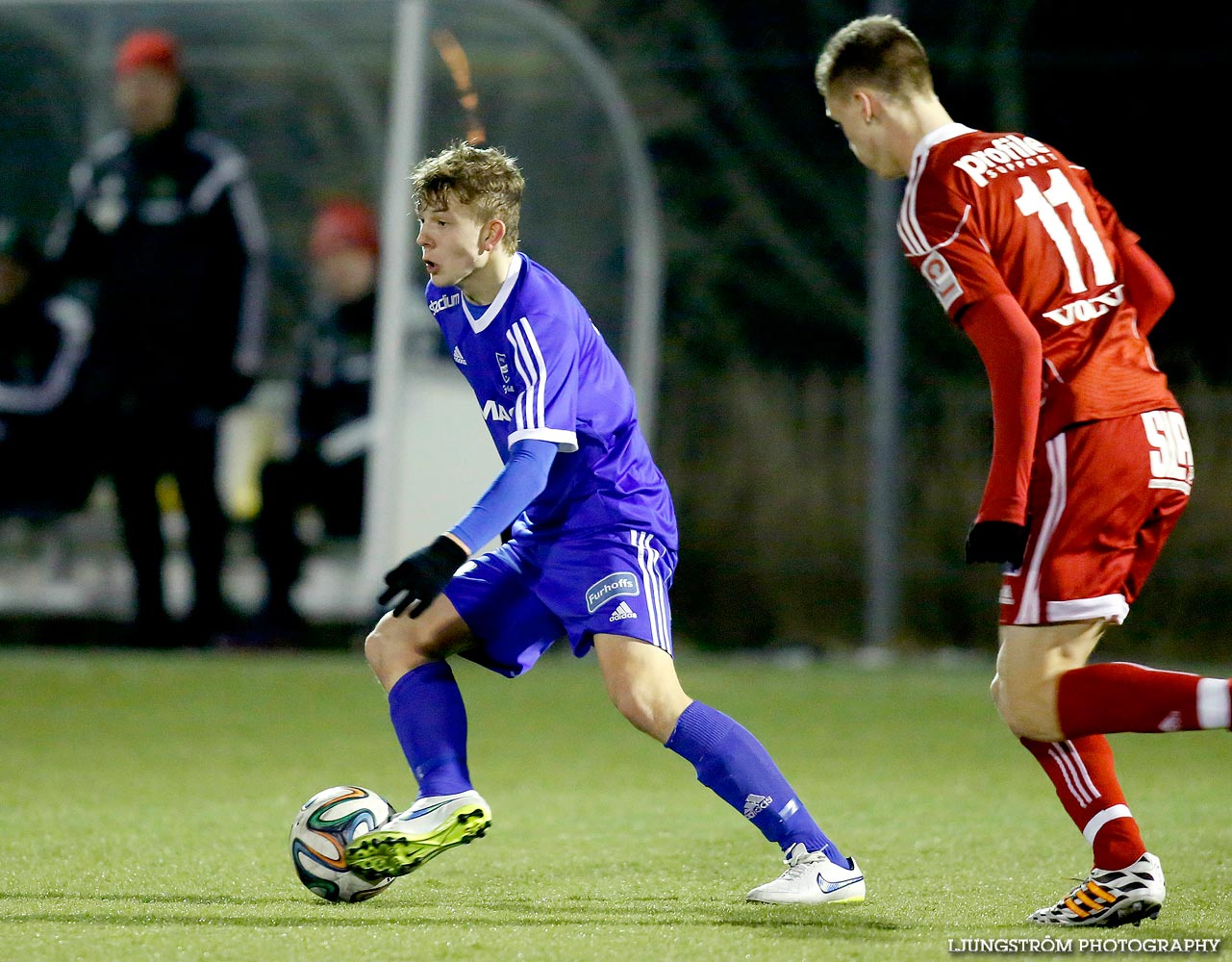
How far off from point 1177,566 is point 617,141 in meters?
4.12

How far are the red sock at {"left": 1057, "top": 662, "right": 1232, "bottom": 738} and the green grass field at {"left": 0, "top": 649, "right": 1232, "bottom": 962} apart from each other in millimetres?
433

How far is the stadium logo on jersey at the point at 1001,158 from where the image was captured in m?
4.04

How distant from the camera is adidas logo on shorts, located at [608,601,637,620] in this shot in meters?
4.23

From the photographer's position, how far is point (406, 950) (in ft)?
12.0

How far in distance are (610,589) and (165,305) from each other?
6889mm

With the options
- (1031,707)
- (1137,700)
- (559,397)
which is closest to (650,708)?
(559,397)

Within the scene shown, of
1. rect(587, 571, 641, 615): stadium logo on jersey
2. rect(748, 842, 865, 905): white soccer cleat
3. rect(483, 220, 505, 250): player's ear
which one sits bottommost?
rect(748, 842, 865, 905): white soccer cleat

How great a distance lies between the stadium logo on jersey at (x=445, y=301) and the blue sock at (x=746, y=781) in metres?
1.08

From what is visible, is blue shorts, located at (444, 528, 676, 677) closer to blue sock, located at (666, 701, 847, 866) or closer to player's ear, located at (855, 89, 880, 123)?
blue sock, located at (666, 701, 847, 866)

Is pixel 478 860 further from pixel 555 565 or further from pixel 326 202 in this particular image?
pixel 326 202

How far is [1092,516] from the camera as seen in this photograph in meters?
3.97

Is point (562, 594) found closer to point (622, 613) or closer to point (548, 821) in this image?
point (622, 613)

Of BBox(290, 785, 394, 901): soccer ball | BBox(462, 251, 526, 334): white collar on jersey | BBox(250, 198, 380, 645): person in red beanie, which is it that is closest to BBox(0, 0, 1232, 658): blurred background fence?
BBox(250, 198, 380, 645): person in red beanie

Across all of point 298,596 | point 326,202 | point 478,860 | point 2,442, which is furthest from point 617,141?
point 478,860
